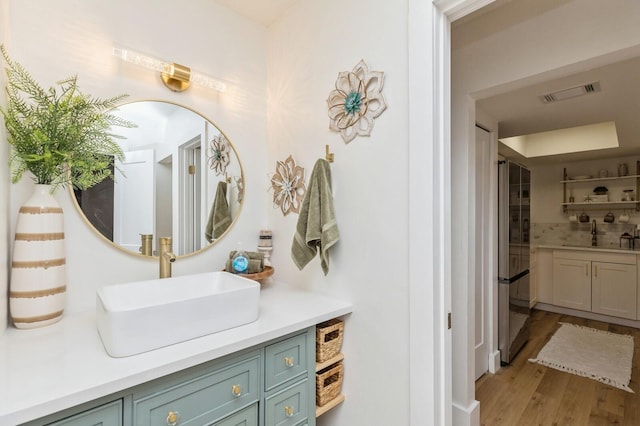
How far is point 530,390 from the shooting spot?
7.70 ft

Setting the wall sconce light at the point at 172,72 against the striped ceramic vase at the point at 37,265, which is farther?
the wall sconce light at the point at 172,72

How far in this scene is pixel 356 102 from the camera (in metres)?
1.37

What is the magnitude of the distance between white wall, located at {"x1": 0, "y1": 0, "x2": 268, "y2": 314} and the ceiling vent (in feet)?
6.60

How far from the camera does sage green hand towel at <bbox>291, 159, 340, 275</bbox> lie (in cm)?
138

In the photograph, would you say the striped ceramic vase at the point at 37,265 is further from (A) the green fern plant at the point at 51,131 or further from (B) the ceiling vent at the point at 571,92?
(B) the ceiling vent at the point at 571,92

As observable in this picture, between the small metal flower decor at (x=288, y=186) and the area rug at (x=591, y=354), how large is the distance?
2812 millimetres

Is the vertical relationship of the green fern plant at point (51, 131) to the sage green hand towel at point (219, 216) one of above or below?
above

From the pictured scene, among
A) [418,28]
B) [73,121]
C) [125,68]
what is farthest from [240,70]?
→ [418,28]

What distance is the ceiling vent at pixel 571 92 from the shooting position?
1988mm

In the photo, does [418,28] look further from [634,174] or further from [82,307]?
[634,174]

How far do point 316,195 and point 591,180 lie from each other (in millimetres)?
4836

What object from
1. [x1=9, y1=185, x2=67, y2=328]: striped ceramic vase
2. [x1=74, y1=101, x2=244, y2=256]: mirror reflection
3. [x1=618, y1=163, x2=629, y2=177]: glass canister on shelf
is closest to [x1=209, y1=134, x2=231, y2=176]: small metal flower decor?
[x1=74, y1=101, x2=244, y2=256]: mirror reflection

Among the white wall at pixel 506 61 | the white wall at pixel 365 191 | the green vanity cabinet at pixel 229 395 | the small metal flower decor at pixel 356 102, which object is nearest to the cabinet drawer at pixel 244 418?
the green vanity cabinet at pixel 229 395

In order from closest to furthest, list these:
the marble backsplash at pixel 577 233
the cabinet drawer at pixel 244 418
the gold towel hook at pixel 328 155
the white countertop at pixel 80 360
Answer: the white countertop at pixel 80 360
the cabinet drawer at pixel 244 418
the gold towel hook at pixel 328 155
the marble backsplash at pixel 577 233
